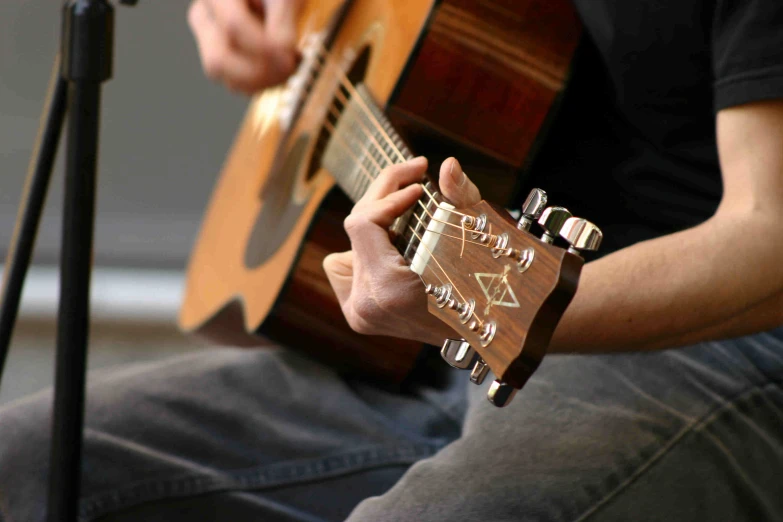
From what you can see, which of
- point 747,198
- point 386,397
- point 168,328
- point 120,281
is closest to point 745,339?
point 747,198

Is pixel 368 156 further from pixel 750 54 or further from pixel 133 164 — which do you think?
pixel 133 164

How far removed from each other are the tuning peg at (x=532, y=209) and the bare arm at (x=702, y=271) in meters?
0.14

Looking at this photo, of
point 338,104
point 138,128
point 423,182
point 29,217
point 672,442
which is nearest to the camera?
point 423,182

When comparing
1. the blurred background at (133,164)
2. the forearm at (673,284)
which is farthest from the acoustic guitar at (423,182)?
the blurred background at (133,164)

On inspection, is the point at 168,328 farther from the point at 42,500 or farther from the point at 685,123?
the point at 685,123

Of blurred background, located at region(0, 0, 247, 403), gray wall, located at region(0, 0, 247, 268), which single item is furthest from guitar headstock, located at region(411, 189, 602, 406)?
gray wall, located at region(0, 0, 247, 268)

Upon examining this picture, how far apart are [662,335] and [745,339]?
5.9 inches

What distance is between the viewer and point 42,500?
0.77m

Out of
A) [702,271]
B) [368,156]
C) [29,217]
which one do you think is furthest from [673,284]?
[29,217]

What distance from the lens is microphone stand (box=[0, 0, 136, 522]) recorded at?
2.11ft

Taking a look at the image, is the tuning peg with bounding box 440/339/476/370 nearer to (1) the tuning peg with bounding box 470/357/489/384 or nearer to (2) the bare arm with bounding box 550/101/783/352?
(1) the tuning peg with bounding box 470/357/489/384

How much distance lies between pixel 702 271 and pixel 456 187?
0.64ft

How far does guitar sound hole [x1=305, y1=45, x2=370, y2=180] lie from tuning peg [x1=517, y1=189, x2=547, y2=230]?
1.39ft

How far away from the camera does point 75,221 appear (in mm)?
657
